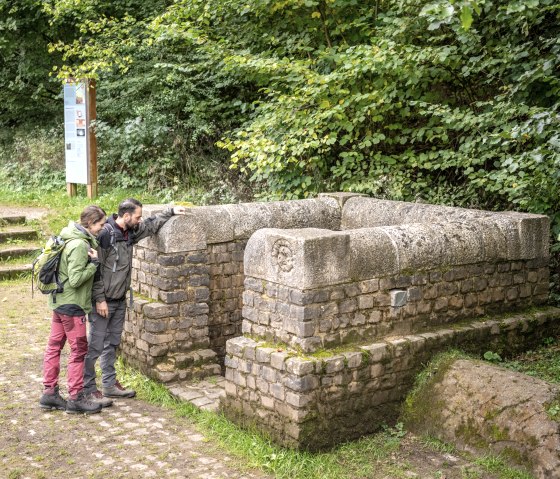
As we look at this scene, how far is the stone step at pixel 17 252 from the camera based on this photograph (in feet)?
37.3

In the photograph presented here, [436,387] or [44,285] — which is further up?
[44,285]

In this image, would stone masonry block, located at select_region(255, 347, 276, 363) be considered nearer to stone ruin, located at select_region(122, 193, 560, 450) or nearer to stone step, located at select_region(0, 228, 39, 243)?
stone ruin, located at select_region(122, 193, 560, 450)

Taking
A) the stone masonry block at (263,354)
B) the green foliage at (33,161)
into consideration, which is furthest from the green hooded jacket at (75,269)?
the green foliage at (33,161)

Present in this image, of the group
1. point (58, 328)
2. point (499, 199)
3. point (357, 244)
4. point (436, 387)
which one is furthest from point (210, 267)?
point (499, 199)

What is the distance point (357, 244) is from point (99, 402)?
2.69 m

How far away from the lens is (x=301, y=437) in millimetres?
5082

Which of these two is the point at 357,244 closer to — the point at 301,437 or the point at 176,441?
the point at 301,437

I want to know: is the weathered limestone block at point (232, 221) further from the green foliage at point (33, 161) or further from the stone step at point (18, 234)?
the green foliage at point (33, 161)

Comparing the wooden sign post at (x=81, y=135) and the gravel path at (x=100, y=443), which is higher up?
the wooden sign post at (x=81, y=135)

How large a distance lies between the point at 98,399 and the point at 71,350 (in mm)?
588

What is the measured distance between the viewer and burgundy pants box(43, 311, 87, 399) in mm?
5918

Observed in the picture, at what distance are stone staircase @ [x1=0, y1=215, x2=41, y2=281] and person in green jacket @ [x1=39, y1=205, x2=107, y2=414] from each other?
5265 millimetres

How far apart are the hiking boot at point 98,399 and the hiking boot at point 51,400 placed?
8.9 inches

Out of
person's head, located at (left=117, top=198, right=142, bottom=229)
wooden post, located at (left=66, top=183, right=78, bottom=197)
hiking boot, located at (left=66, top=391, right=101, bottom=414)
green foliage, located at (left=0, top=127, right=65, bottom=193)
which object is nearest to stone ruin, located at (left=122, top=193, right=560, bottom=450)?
person's head, located at (left=117, top=198, right=142, bottom=229)
